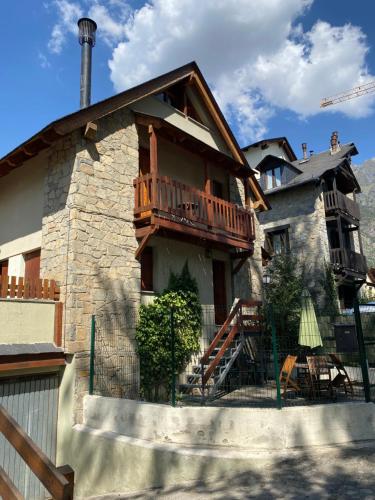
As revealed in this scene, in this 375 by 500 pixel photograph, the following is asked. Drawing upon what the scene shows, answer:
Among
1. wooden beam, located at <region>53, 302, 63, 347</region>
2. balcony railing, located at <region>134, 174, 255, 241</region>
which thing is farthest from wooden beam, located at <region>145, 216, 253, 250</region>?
wooden beam, located at <region>53, 302, 63, 347</region>

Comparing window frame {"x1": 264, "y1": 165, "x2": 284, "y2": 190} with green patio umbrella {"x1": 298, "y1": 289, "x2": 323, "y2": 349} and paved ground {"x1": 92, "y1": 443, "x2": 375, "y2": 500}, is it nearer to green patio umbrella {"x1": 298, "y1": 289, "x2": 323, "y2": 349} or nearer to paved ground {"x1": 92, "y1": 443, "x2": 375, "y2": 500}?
green patio umbrella {"x1": 298, "y1": 289, "x2": 323, "y2": 349}

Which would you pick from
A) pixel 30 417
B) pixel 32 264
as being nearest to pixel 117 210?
pixel 32 264

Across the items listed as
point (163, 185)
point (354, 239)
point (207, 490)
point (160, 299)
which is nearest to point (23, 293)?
point (160, 299)

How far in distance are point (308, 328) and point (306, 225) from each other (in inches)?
531

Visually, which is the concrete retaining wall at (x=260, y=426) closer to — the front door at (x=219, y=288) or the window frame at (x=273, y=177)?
the front door at (x=219, y=288)

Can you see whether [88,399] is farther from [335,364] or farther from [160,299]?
[335,364]

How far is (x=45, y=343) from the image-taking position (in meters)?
8.15

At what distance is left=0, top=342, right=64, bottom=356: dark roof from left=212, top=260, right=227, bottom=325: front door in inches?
251

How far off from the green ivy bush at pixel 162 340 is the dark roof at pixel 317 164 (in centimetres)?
1371

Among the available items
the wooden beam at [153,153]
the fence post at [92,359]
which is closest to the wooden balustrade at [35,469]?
the fence post at [92,359]

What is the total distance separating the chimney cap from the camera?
13.7 meters

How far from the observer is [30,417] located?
309 inches

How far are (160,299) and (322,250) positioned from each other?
1363cm

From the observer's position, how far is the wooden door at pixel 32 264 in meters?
10.2
